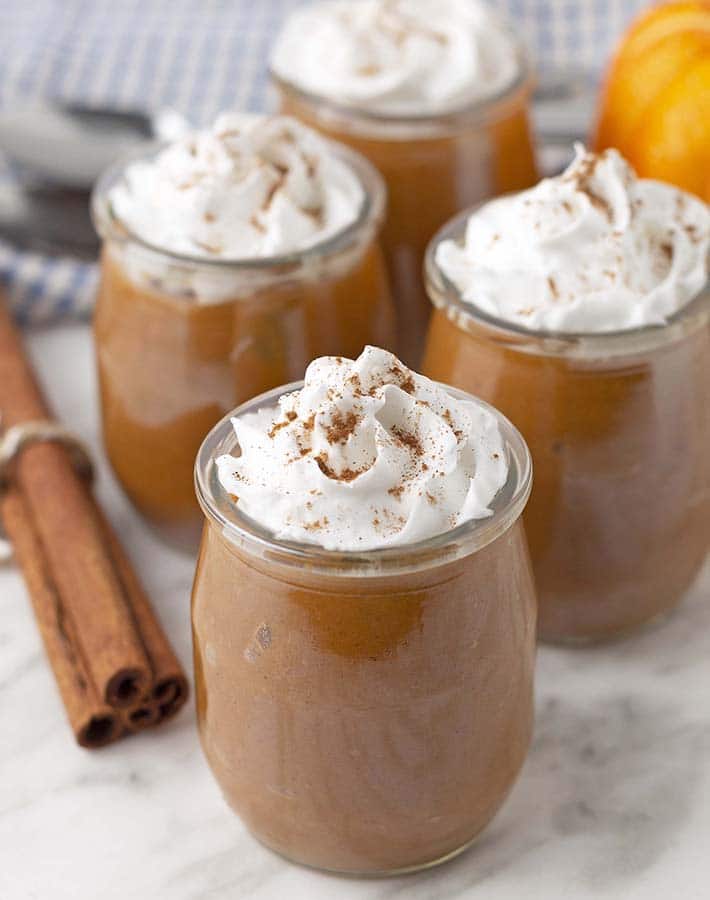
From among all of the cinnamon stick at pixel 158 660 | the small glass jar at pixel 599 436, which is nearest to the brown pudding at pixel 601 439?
the small glass jar at pixel 599 436

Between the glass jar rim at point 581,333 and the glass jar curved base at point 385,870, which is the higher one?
the glass jar rim at point 581,333

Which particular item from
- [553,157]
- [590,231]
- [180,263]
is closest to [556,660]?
[590,231]

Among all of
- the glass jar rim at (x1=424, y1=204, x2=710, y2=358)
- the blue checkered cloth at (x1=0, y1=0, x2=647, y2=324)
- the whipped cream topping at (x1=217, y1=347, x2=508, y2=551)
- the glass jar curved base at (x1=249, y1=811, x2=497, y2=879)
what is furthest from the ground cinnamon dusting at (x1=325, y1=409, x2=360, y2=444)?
the blue checkered cloth at (x1=0, y1=0, x2=647, y2=324)

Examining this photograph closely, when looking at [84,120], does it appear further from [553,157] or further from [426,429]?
[426,429]

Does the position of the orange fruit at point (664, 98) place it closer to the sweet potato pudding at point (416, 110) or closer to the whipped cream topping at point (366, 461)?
the sweet potato pudding at point (416, 110)

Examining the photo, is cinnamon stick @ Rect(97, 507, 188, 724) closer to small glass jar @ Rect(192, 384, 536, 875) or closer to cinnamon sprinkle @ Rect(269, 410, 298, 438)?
small glass jar @ Rect(192, 384, 536, 875)

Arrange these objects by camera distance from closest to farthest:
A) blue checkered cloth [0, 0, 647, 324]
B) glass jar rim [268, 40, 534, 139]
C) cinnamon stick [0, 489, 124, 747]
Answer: cinnamon stick [0, 489, 124, 747], glass jar rim [268, 40, 534, 139], blue checkered cloth [0, 0, 647, 324]

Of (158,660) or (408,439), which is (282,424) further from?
(158,660)
